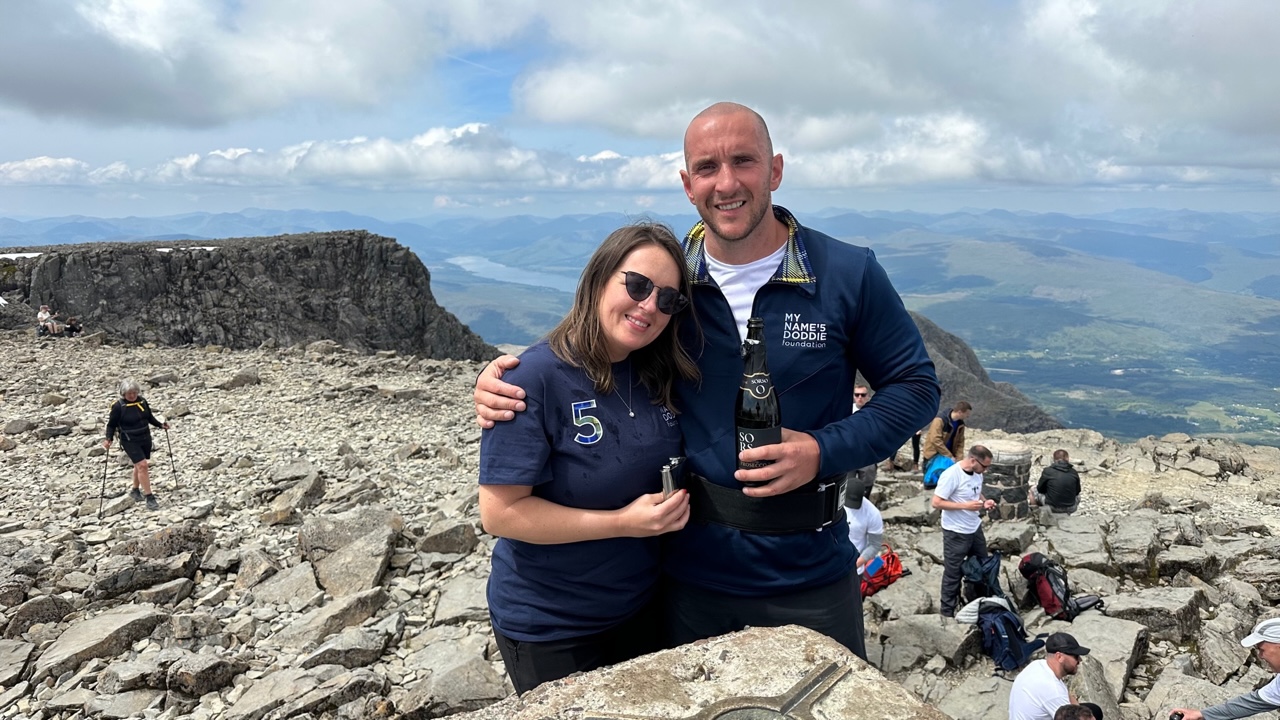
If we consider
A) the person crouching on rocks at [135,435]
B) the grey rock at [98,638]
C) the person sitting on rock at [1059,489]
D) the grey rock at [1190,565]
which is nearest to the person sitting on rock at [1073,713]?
the grey rock at [1190,565]

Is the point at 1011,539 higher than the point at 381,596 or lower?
lower

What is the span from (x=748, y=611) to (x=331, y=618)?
17.8 feet

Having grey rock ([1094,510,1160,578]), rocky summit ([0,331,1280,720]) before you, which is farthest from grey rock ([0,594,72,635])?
grey rock ([1094,510,1160,578])

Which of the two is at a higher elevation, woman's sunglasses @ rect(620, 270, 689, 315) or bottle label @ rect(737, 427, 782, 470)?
woman's sunglasses @ rect(620, 270, 689, 315)

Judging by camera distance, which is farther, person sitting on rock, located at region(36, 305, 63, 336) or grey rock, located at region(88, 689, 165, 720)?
person sitting on rock, located at region(36, 305, 63, 336)

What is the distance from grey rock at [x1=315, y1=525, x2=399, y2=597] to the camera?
8148mm

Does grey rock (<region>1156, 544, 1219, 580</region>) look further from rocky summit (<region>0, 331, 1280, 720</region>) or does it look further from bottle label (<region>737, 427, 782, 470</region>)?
bottle label (<region>737, 427, 782, 470</region>)

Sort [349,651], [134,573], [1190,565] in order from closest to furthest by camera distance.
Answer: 1. [349,651]
2. [134,573]
3. [1190,565]

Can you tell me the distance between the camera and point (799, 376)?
11.5ft

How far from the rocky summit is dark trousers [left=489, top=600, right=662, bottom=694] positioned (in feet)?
0.80

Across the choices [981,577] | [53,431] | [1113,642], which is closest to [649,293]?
[981,577]

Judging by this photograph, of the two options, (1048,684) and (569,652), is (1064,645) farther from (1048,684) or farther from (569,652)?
(569,652)

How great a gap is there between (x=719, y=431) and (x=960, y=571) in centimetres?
664

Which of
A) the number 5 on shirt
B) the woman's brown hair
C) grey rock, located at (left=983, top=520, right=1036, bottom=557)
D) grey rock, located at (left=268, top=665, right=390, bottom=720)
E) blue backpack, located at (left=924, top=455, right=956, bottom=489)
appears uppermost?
the woman's brown hair
